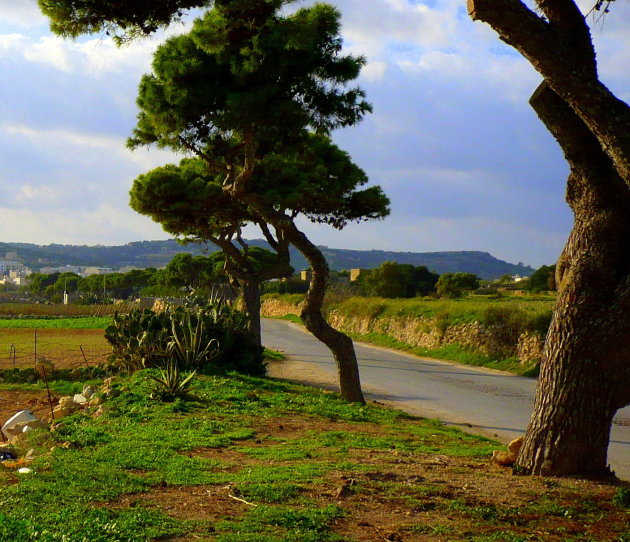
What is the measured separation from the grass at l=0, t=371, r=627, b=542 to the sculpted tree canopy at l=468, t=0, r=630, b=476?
457 millimetres

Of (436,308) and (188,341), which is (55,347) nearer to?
(188,341)

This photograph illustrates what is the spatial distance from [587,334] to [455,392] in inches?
436

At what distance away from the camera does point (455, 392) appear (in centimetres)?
1809

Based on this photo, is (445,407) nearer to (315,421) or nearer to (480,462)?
(315,421)

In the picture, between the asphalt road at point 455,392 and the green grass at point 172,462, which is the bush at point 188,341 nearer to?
the green grass at point 172,462

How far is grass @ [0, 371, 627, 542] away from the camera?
552 cm

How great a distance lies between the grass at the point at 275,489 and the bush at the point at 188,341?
5.62 m

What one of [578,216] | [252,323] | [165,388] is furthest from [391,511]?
[252,323]

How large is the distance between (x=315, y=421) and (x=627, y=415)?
659 centimetres

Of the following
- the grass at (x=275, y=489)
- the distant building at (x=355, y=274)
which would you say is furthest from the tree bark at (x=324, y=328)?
the distant building at (x=355, y=274)

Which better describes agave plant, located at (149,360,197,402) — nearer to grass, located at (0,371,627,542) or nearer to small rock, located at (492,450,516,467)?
grass, located at (0,371,627,542)

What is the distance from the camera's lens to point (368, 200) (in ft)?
88.4

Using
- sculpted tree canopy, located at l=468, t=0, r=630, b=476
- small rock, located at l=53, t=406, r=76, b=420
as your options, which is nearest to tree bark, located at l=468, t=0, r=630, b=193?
sculpted tree canopy, located at l=468, t=0, r=630, b=476

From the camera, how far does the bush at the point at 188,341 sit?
664 inches
